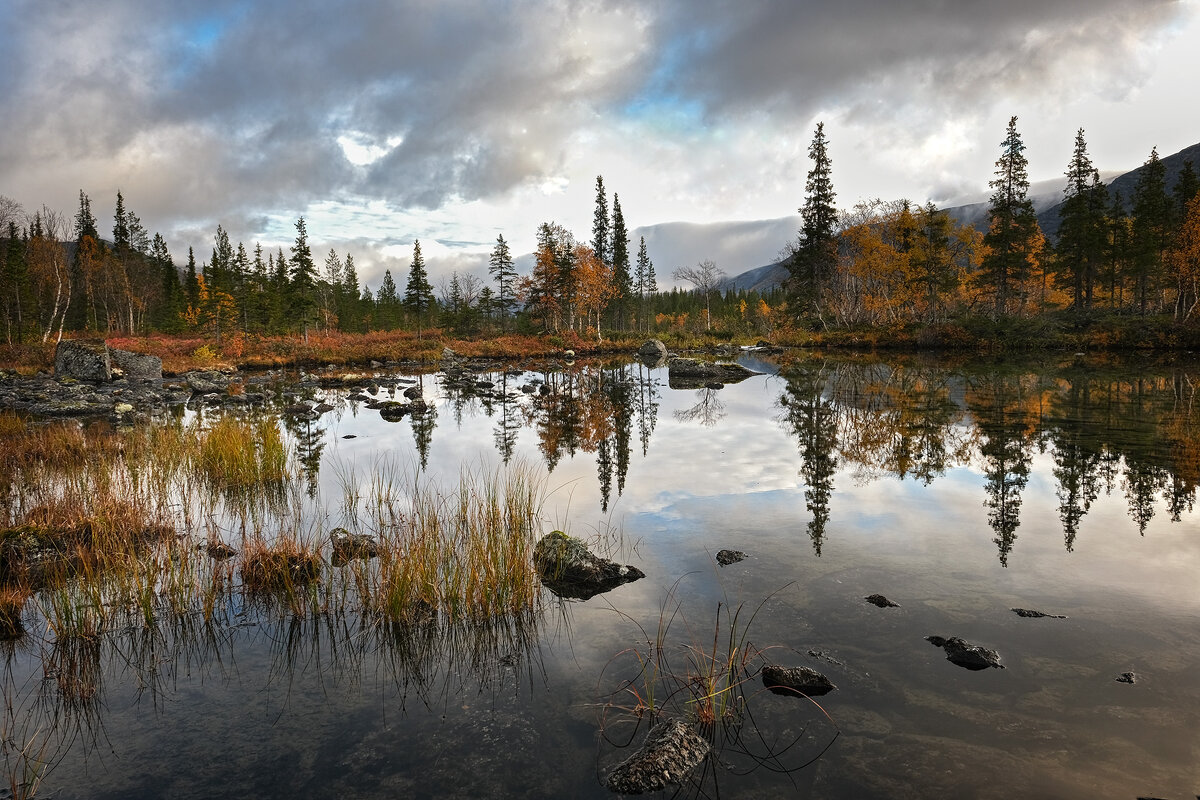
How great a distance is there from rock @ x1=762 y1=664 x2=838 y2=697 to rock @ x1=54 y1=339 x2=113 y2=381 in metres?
39.4

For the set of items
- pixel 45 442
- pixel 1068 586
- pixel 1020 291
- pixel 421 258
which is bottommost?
pixel 1068 586

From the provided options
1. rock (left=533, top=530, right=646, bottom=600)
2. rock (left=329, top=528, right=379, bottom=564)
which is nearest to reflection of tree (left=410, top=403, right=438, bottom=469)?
rock (left=329, top=528, right=379, bottom=564)

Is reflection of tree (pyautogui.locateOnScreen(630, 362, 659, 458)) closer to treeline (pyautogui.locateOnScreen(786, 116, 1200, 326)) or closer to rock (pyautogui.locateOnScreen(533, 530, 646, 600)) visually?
rock (pyautogui.locateOnScreen(533, 530, 646, 600))

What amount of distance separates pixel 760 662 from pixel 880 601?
6.11ft

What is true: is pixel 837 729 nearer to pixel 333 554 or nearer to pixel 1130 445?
pixel 333 554

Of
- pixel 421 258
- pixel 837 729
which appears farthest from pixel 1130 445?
pixel 421 258

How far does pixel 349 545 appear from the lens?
7.10 m

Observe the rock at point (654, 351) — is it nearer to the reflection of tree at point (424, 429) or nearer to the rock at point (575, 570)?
the reflection of tree at point (424, 429)

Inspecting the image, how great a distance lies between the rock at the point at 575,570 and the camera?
6.54 metres

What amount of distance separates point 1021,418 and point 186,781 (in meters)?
19.4

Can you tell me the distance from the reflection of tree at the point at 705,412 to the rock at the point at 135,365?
31.5 meters

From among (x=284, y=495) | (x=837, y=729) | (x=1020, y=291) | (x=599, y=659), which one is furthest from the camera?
(x=1020, y=291)

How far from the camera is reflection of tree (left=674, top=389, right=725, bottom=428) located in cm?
1905

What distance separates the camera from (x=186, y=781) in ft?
12.1
